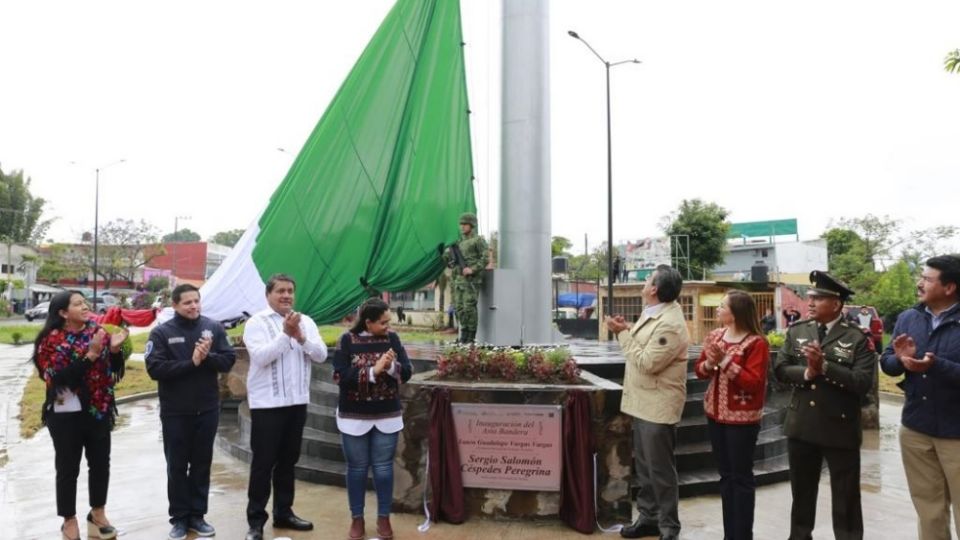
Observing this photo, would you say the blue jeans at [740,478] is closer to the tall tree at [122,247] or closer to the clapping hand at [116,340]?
the clapping hand at [116,340]

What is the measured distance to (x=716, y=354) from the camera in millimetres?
4207

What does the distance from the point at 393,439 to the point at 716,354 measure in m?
2.22

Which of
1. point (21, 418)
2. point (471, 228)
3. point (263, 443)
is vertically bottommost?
point (21, 418)

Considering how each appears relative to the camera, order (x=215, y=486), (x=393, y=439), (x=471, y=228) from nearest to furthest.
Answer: (x=393, y=439) < (x=215, y=486) < (x=471, y=228)

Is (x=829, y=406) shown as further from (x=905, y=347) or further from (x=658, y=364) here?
(x=658, y=364)

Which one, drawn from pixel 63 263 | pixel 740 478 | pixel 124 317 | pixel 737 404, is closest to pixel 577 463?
pixel 740 478

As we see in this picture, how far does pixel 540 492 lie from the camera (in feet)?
15.8

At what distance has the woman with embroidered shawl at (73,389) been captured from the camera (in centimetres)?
431

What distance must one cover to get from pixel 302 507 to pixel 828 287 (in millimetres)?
4187

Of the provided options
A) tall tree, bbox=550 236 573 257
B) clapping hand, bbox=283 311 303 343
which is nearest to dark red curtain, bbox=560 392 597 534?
clapping hand, bbox=283 311 303 343

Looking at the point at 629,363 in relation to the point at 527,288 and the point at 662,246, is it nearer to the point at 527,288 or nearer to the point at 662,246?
the point at 527,288

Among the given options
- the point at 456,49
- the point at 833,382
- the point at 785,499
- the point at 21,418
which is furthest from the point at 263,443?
the point at 21,418

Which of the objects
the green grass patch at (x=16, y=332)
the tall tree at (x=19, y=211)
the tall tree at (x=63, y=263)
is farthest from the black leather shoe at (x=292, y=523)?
the tall tree at (x=19, y=211)

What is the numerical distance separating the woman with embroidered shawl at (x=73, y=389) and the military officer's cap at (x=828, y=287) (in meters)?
4.53
